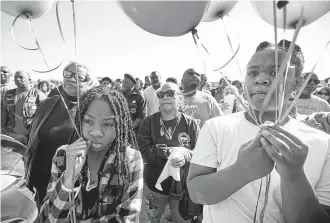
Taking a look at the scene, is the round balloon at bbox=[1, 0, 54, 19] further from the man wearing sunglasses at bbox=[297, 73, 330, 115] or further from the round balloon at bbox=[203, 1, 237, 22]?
the man wearing sunglasses at bbox=[297, 73, 330, 115]

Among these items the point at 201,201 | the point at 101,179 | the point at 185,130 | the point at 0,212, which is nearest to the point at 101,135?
the point at 101,179

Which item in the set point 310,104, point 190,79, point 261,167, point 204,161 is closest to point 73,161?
point 204,161

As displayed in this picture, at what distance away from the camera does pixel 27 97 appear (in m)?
4.42

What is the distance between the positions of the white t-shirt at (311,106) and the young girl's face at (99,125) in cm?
316

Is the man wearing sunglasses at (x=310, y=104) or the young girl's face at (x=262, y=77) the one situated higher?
the young girl's face at (x=262, y=77)

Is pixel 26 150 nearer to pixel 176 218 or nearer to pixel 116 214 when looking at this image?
pixel 116 214

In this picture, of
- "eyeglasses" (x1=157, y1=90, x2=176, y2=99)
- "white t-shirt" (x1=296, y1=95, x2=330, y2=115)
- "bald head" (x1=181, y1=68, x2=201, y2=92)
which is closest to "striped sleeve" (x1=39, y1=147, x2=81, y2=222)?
"eyeglasses" (x1=157, y1=90, x2=176, y2=99)

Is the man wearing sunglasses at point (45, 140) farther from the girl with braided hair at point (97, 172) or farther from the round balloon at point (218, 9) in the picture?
the round balloon at point (218, 9)

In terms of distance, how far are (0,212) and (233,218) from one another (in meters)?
1.32

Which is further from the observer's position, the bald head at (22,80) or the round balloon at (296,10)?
the bald head at (22,80)

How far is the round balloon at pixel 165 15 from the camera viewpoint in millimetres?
1059

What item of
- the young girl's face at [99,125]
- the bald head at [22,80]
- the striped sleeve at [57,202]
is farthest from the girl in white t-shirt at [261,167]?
the bald head at [22,80]

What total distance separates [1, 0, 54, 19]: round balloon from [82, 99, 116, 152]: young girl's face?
641 millimetres

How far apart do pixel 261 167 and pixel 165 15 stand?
0.67 meters
